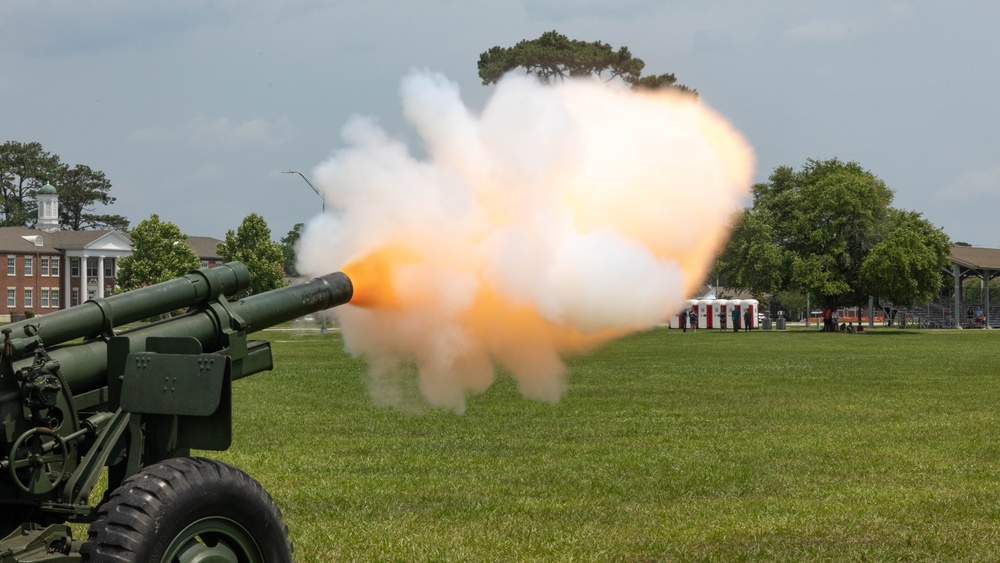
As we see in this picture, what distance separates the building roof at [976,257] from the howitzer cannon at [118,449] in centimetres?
11961

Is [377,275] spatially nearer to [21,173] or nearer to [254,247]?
[254,247]

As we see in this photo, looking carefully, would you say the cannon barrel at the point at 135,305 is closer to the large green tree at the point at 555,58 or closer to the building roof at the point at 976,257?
the large green tree at the point at 555,58

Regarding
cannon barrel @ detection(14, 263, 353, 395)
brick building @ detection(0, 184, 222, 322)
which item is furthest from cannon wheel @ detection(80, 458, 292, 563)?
brick building @ detection(0, 184, 222, 322)

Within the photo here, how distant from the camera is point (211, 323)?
8.13m

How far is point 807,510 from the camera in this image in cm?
1269

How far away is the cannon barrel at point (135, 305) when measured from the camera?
7.46m

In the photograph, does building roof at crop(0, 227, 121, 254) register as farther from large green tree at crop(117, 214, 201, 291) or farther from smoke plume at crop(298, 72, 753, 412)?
smoke plume at crop(298, 72, 753, 412)

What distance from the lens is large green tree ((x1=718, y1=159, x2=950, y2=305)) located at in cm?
9456

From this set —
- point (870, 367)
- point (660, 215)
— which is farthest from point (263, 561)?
point (870, 367)

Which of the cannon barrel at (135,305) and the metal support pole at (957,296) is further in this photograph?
the metal support pole at (957,296)

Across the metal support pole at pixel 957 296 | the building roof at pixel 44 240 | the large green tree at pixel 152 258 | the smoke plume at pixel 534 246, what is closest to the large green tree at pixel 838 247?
the metal support pole at pixel 957 296

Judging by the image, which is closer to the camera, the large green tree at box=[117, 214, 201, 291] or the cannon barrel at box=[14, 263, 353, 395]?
the cannon barrel at box=[14, 263, 353, 395]

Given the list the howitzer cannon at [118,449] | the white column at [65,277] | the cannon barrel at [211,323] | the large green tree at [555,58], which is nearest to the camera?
the howitzer cannon at [118,449]

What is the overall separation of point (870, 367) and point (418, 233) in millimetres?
31002
